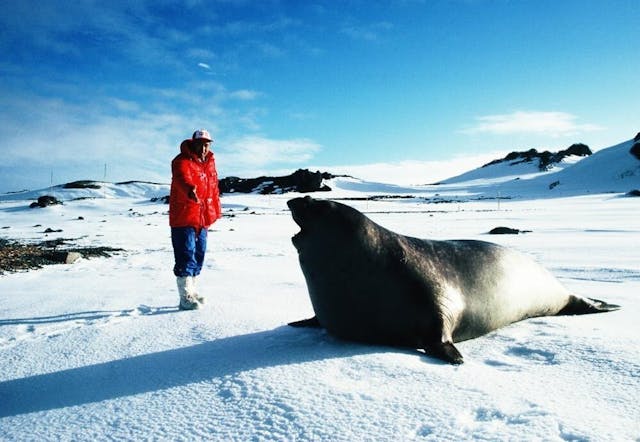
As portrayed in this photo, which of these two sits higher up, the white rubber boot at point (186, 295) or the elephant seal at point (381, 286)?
the elephant seal at point (381, 286)

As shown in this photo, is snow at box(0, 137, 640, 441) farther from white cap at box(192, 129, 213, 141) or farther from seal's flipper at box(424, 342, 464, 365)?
white cap at box(192, 129, 213, 141)

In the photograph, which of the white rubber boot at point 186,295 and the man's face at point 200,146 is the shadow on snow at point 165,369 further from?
the man's face at point 200,146

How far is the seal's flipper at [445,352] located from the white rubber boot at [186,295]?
1986mm

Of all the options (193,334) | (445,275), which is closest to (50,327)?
(193,334)

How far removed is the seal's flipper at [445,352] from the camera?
7.13 ft

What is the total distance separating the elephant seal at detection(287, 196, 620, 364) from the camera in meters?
2.36

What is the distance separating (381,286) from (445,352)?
1.45 ft

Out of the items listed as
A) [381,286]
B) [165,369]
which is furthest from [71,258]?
[381,286]

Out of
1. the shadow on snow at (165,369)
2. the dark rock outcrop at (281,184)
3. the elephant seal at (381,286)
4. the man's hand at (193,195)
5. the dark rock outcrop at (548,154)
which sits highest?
the dark rock outcrop at (548,154)

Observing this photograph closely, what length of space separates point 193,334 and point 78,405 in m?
1.00

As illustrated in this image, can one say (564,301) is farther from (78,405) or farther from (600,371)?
(78,405)

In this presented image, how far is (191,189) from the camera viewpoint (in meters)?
3.84

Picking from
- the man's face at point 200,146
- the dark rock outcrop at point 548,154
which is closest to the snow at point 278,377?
the man's face at point 200,146

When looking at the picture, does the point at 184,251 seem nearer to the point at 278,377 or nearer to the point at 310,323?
the point at 310,323
